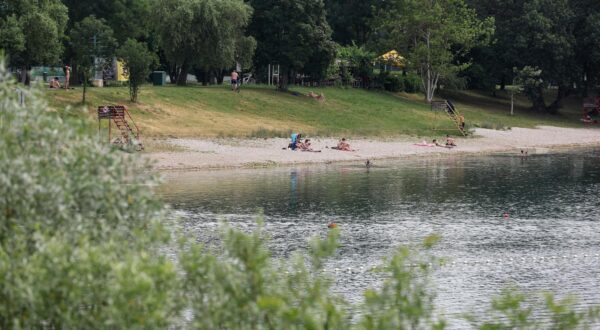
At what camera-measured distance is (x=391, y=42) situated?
339 feet

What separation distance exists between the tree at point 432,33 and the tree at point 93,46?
A: 1348 inches

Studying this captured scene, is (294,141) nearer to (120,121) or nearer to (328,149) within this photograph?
(328,149)

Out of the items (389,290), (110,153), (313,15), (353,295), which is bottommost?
(353,295)

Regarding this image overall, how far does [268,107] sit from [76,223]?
66375 millimetres

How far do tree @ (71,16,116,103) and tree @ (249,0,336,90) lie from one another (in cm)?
1920

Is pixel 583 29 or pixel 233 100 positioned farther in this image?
pixel 583 29

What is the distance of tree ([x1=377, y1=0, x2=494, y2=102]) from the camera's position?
9850cm

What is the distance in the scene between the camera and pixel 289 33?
3671 inches

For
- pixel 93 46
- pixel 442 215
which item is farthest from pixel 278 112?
pixel 442 215

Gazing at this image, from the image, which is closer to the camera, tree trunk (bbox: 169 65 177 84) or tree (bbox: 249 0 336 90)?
tree (bbox: 249 0 336 90)

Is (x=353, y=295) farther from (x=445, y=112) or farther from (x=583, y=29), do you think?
(x=583, y=29)

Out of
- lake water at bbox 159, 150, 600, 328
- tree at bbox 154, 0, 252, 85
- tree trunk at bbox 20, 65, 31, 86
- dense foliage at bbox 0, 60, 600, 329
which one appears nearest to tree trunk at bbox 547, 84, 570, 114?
lake water at bbox 159, 150, 600, 328

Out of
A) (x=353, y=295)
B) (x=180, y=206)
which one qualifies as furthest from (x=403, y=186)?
(x=353, y=295)

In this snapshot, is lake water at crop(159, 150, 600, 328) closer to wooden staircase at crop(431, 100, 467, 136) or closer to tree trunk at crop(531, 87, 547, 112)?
wooden staircase at crop(431, 100, 467, 136)
